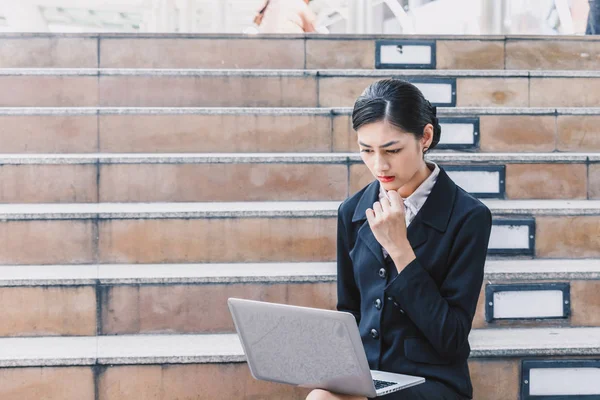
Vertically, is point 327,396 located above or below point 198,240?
below

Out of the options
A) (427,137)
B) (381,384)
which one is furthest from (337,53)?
(381,384)

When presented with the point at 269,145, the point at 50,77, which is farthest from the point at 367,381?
the point at 50,77

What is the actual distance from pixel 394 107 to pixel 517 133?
7.89ft

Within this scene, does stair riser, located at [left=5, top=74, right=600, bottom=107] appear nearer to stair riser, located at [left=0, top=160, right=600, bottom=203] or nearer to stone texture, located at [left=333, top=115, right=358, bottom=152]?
stone texture, located at [left=333, top=115, right=358, bottom=152]

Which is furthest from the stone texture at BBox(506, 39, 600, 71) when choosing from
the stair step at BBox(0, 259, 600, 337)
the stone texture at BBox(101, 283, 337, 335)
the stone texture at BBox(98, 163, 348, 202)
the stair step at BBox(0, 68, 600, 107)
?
the stone texture at BBox(101, 283, 337, 335)

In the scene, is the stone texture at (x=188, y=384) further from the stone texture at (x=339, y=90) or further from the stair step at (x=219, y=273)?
the stone texture at (x=339, y=90)

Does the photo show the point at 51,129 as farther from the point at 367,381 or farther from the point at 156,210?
the point at 367,381

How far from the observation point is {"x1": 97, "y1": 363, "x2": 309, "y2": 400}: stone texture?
2771 millimetres

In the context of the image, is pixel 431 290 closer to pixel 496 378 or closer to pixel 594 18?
pixel 496 378

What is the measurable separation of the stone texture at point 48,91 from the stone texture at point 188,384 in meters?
1.98

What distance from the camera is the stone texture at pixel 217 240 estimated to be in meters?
3.36

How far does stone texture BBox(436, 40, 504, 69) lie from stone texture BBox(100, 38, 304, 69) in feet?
2.82

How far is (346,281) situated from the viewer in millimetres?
2143

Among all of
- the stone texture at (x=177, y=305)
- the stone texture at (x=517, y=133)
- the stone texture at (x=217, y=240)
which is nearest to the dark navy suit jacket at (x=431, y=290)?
the stone texture at (x=177, y=305)
